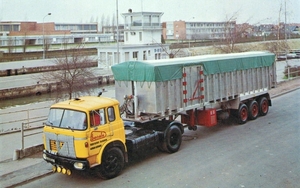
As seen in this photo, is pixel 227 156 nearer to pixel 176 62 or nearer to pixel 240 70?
pixel 176 62

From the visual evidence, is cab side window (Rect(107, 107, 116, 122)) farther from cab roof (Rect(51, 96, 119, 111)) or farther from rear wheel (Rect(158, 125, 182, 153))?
rear wheel (Rect(158, 125, 182, 153))

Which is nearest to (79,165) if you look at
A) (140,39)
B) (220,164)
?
(220,164)

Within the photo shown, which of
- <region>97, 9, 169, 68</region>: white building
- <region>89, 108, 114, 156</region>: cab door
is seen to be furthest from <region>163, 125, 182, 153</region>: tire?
<region>97, 9, 169, 68</region>: white building

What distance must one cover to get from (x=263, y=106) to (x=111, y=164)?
9705mm

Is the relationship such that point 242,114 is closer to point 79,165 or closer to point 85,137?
point 85,137

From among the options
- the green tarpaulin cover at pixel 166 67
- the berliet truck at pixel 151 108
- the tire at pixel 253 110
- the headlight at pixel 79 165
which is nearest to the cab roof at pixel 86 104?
the berliet truck at pixel 151 108

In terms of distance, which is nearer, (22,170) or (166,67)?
(22,170)

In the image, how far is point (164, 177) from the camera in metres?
9.55

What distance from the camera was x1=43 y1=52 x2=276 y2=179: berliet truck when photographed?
9383mm

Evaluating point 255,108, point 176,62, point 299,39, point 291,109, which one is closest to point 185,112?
point 176,62

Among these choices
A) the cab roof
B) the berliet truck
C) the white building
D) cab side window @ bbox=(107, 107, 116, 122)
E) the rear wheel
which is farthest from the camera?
the white building

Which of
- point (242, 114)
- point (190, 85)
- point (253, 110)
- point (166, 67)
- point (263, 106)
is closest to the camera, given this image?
point (166, 67)

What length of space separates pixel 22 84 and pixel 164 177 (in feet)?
111

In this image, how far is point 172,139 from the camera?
11984 mm
